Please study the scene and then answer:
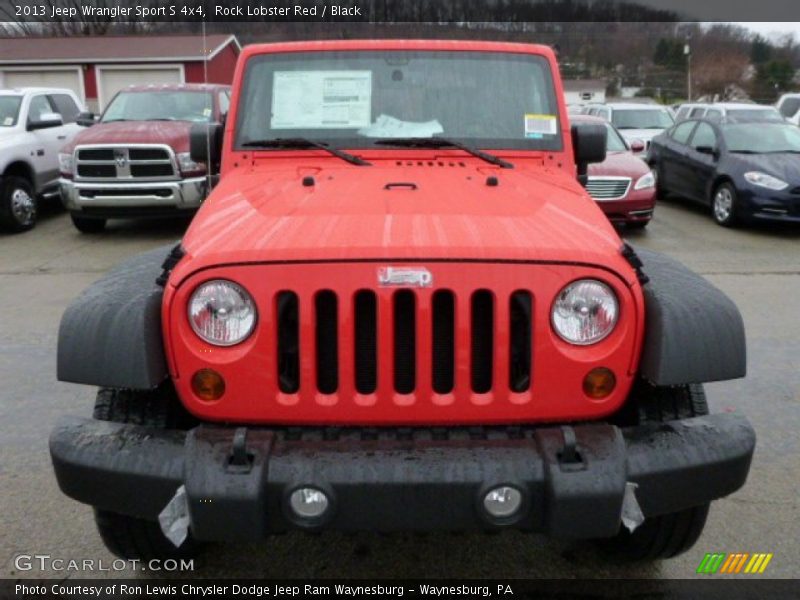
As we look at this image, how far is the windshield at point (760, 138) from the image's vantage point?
426 inches

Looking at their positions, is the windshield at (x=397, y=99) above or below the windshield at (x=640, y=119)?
above

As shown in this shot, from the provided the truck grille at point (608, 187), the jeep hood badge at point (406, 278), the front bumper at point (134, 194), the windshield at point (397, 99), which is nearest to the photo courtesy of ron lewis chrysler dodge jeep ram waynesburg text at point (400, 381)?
the jeep hood badge at point (406, 278)

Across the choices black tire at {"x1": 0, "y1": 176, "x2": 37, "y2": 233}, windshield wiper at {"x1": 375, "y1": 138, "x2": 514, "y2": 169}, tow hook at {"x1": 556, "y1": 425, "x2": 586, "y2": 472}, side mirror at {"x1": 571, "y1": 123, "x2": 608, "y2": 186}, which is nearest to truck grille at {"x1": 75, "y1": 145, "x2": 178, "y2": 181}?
black tire at {"x1": 0, "y1": 176, "x2": 37, "y2": 233}

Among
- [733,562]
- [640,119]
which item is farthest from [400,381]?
[640,119]

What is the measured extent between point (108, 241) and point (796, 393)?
26.3ft

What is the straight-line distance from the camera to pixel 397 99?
12.2 feet

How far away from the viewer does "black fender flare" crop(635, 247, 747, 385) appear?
7.62 ft

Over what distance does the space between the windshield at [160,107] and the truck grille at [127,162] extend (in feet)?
3.34

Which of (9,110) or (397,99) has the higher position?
(397,99)

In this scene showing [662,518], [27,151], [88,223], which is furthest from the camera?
[27,151]

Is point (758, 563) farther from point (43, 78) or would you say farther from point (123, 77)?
point (43, 78)

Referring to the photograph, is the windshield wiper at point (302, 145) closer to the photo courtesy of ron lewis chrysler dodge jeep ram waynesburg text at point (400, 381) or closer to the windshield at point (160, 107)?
the photo courtesy of ron lewis chrysler dodge jeep ram waynesburg text at point (400, 381)

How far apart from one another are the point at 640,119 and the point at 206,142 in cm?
1562

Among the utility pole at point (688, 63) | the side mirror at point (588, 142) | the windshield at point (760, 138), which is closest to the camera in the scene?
the side mirror at point (588, 142)
